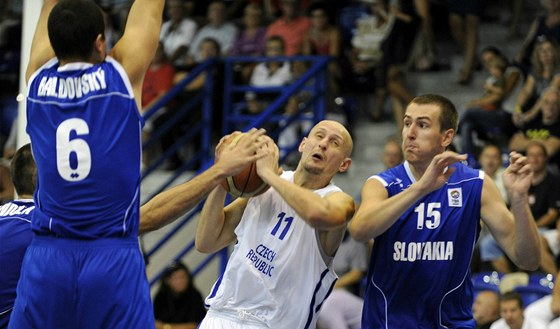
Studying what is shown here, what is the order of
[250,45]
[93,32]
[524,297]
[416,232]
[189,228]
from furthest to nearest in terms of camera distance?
[250,45] → [189,228] → [524,297] → [416,232] → [93,32]

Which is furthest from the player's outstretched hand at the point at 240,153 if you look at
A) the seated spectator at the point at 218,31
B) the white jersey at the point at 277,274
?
the seated spectator at the point at 218,31

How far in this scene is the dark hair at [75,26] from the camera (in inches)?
189

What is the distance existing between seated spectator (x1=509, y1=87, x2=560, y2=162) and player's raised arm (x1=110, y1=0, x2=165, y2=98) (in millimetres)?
6851

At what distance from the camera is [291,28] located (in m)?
13.7

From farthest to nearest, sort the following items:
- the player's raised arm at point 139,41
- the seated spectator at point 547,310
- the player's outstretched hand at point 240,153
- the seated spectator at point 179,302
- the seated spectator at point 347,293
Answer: the seated spectator at point 179,302
the seated spectator at point 347,293
the seated spectator at point 547,310
the player's outstretched hand at point 240,153
the player's raised arm at point 139,41

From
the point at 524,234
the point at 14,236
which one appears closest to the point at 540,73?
the point at 524,234

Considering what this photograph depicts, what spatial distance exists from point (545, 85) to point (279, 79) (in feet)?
10.7

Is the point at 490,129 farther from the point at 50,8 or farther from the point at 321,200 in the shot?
the point at 50,8

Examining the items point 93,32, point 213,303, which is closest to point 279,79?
point 213,303

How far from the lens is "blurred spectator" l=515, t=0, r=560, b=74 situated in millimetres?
12234

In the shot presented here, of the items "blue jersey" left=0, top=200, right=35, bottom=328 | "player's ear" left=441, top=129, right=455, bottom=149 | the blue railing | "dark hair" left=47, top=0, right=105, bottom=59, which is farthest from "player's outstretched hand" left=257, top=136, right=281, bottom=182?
the blue railing

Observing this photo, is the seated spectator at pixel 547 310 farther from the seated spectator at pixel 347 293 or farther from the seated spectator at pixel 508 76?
the seated spectator at pixel 508 76

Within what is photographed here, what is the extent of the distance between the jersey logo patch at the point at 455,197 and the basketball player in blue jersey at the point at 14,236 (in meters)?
2.40

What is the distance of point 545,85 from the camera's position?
11852 millimetres
